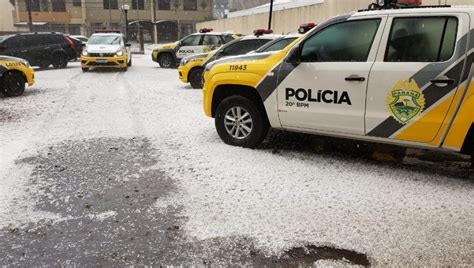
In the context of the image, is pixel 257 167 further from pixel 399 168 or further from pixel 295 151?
pixel 399 168

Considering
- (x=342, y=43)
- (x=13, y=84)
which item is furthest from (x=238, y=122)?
(x=13, y=84)

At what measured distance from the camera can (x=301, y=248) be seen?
3.23 metres

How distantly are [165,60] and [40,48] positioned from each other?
5506 millimetres

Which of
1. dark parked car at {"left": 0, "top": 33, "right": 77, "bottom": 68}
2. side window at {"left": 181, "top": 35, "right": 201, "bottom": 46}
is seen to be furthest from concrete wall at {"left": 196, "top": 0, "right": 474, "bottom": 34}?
dark parked car at {"left": 0, "top": 33, "right": 77, "bottom": 68}

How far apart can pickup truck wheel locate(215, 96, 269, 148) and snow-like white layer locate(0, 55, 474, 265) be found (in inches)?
6.3

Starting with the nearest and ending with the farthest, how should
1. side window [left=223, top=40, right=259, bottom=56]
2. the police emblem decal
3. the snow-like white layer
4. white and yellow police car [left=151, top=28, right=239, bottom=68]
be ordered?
the snow-like white layer, the police emblem decal, side window [left=223, top=40, right=259, bottom=56], white and yellow police car [left=151, top=28, right=239, bottom=68]

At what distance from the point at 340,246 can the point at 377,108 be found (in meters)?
1.97

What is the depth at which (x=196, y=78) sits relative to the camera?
1233 centimetres

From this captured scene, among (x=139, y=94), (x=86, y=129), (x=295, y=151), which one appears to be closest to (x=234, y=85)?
(x=295, y=151)

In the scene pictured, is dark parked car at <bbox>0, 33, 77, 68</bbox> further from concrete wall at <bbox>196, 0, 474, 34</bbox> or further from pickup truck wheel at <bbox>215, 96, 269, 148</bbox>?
pickup truck wheel at <bbox>215, 96, 269, 148</bbox>

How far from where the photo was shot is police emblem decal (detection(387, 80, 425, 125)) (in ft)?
14.3

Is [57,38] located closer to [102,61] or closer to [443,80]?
[102,61]

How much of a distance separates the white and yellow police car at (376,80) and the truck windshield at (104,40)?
1312 centimetres

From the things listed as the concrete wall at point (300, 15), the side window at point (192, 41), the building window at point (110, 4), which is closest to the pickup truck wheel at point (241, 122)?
the concrete wall at point (300, 15)
